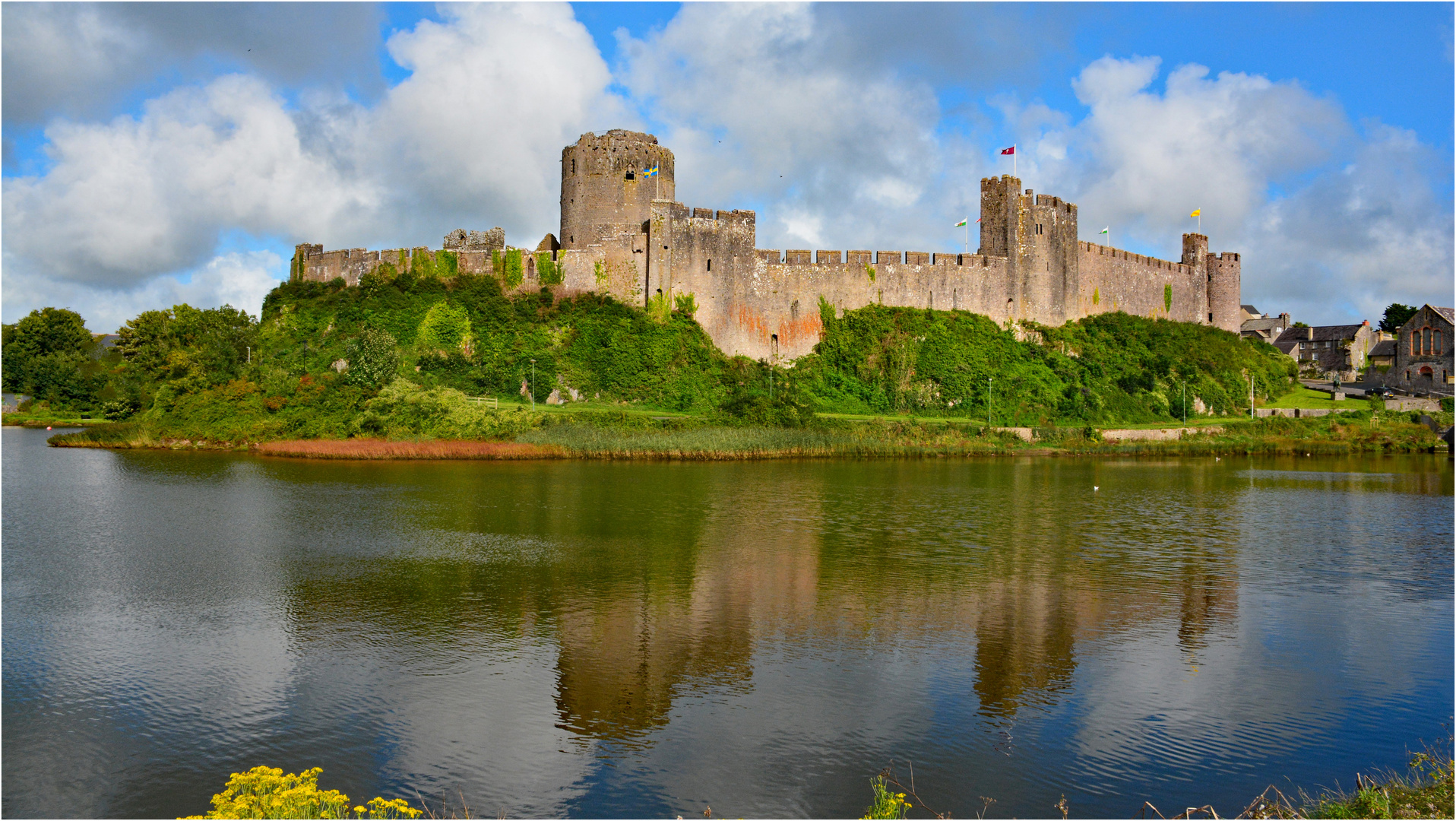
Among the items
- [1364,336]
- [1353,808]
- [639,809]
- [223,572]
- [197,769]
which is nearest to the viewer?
[1353,808]

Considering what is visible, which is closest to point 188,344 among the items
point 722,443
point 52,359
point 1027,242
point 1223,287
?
point 52,359

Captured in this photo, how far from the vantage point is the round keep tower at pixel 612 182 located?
38.9 m

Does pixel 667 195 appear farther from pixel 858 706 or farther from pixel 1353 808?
pixel 1353 808

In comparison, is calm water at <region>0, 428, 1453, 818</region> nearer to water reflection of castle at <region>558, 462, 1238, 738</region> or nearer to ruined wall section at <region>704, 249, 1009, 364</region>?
water reflection of castle at <region>558, 462, 1238, 738</region>

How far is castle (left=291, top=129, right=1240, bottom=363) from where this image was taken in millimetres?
Answer: 37938

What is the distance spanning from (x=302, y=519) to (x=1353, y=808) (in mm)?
15950

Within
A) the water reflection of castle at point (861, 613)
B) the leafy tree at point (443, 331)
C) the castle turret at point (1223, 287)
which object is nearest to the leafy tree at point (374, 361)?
the leafy tree at point (443, 331)

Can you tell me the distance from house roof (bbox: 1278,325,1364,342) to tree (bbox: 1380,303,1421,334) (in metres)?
8.05

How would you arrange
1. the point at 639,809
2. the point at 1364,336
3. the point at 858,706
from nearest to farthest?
1. the point at 639,809
2. the point at 858,706
3. the point at 1364,336

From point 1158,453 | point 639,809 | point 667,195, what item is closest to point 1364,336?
point 1158,453

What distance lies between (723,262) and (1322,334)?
47507mm

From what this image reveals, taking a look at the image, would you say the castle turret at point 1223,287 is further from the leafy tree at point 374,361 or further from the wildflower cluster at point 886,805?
the wildflower cluster at point 886,805

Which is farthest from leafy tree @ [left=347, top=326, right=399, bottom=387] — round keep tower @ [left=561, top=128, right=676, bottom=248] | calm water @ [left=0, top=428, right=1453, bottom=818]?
calm water @ [left=0, top=428, right=1453, bottom=818]

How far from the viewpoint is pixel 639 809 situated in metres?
6.98
